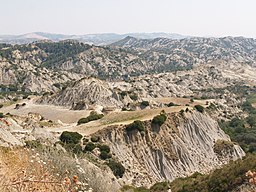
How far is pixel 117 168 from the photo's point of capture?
41250 millimetres

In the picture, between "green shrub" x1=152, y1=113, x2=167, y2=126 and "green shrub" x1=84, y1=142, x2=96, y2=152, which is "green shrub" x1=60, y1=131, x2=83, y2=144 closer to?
"green shrub" x1=84, y1=142, x2=96, y2=152

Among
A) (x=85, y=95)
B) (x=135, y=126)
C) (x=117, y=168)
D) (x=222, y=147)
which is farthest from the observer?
(x=85, y=95)

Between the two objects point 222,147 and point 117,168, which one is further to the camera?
point 222,147

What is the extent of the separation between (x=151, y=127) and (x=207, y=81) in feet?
451

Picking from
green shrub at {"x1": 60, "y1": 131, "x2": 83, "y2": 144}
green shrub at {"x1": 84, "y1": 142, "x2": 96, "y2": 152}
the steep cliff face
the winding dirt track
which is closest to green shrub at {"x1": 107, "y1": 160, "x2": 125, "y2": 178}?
the steep cliff face

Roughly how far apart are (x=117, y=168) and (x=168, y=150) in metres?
11.7

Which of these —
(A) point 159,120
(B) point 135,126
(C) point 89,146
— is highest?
(A) point 159,120

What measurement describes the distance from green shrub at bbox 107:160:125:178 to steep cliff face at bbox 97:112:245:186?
0.77m

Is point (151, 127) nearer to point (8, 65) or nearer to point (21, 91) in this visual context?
point (21, 91)

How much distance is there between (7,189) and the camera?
784 centimetres

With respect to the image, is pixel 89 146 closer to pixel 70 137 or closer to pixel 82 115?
pixel 70 137

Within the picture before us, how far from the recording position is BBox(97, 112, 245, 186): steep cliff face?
4669cm

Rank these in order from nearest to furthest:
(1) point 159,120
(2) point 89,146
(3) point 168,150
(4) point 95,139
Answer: (2) point 89,146
(4) point 95,139
(3) point 168,150
(1) point 159,120

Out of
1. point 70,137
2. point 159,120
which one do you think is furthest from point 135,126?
point 70,137
